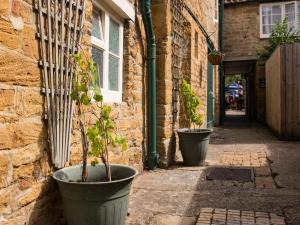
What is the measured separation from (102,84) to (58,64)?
1.35 meters

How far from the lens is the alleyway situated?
3.23 meters

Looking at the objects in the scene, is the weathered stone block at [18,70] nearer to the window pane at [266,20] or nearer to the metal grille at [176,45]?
the metal grille at [176,45]

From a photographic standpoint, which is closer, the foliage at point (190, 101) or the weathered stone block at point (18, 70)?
the weathered stone block at point (18, 70)

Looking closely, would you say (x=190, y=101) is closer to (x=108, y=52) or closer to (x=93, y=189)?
(x=108, y=52)

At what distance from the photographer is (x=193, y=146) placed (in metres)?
5.64

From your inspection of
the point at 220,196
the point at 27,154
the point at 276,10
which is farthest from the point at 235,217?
the point at 276,10

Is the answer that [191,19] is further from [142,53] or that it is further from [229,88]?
[229,88]

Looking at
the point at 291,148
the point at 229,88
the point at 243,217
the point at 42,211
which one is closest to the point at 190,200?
the point at 243,217

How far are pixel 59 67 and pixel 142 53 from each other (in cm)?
248

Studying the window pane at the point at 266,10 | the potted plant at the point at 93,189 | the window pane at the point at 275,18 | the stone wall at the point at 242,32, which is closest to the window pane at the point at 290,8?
the window pane at the point at 275,18

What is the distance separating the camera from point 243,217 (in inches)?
127

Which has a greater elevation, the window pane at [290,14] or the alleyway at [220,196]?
the window pane at [290,14]

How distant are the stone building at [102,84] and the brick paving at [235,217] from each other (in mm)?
1316

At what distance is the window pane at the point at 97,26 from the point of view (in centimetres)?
389
